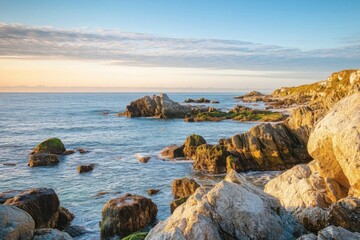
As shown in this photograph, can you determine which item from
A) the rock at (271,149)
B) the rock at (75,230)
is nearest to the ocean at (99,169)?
the rock at (75,230)

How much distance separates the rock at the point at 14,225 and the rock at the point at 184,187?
16.3 metres

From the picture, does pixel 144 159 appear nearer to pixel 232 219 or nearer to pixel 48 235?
pixel 48 235

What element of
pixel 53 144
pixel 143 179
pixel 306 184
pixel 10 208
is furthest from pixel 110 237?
pixel 53 144

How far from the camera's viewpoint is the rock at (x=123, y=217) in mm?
22562

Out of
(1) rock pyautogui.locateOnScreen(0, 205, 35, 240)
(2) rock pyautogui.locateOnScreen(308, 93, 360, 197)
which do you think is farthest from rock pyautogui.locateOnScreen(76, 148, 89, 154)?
(2) rock pyautogui.locateOnScreen(308, 93, 360, 197)

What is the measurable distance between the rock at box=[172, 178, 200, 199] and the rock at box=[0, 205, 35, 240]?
16296mm

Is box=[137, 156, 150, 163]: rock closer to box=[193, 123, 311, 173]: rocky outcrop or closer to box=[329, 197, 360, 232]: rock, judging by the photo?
box=[193, 123, 311, 173]: rocky outcrop

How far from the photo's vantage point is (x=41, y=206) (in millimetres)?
22688

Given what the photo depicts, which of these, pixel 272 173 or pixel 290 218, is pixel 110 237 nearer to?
pixel 290 218

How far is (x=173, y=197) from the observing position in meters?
30.8

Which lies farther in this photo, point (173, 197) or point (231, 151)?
point (231, 151)

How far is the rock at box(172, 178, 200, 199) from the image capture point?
29.6 meters

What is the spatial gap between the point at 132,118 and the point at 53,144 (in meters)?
58.1

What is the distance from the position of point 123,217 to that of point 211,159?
1928 cm
